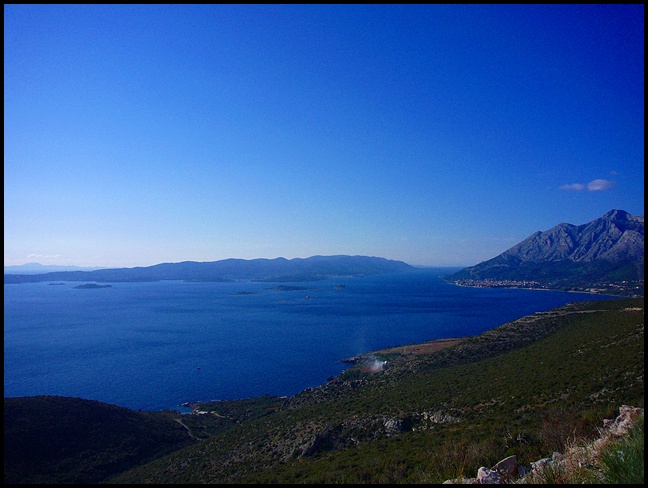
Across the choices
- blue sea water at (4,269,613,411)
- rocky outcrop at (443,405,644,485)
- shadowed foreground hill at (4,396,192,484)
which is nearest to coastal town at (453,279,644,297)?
blue sea water at (4,269,613,411)

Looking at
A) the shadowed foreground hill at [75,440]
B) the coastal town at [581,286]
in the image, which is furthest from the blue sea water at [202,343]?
the coastal town at [581,286]

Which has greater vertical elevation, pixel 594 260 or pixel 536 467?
pixel 594 260

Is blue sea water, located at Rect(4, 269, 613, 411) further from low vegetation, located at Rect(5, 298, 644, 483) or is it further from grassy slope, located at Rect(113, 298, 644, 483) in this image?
grassy slope, located at Rect(113, 298, 644, 483)

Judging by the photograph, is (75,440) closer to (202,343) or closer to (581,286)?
(202,343)

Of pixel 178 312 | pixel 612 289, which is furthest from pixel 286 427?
pixel 612 289

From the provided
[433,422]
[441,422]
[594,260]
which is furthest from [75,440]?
[594,260]

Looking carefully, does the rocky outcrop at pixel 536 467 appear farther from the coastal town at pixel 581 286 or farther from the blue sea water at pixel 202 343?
the coastal town at pixel 581 286
